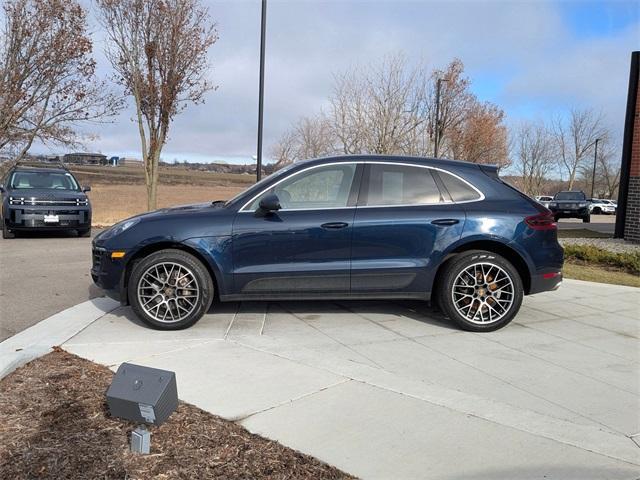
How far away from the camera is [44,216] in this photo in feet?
41.2

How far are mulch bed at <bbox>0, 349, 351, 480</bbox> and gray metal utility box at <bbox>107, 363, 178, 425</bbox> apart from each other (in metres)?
0.15

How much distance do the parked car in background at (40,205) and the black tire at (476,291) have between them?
404 inches

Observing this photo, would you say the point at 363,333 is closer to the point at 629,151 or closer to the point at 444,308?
the point at 444,308

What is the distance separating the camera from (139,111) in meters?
16.2

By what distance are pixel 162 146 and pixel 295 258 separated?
12.8 meters

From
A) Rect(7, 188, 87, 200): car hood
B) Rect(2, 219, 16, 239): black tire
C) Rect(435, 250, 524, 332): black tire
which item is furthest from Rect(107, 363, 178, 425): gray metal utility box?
Rect(2, 219, 16, 239): black tire

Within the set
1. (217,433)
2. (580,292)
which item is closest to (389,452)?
(217,433)

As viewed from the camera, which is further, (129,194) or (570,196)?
(129,194)

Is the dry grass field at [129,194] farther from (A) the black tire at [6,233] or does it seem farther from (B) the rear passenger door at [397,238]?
(B) the rear passenger door at [397,238]

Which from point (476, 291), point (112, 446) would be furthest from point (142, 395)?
point (476, 291)

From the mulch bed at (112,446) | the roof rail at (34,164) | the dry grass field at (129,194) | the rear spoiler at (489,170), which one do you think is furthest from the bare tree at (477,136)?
the mulch bed at (112,446)

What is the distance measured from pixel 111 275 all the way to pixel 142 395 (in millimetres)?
→ 2515

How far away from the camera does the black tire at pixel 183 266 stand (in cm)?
514

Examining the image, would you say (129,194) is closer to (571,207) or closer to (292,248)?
(571,207)
